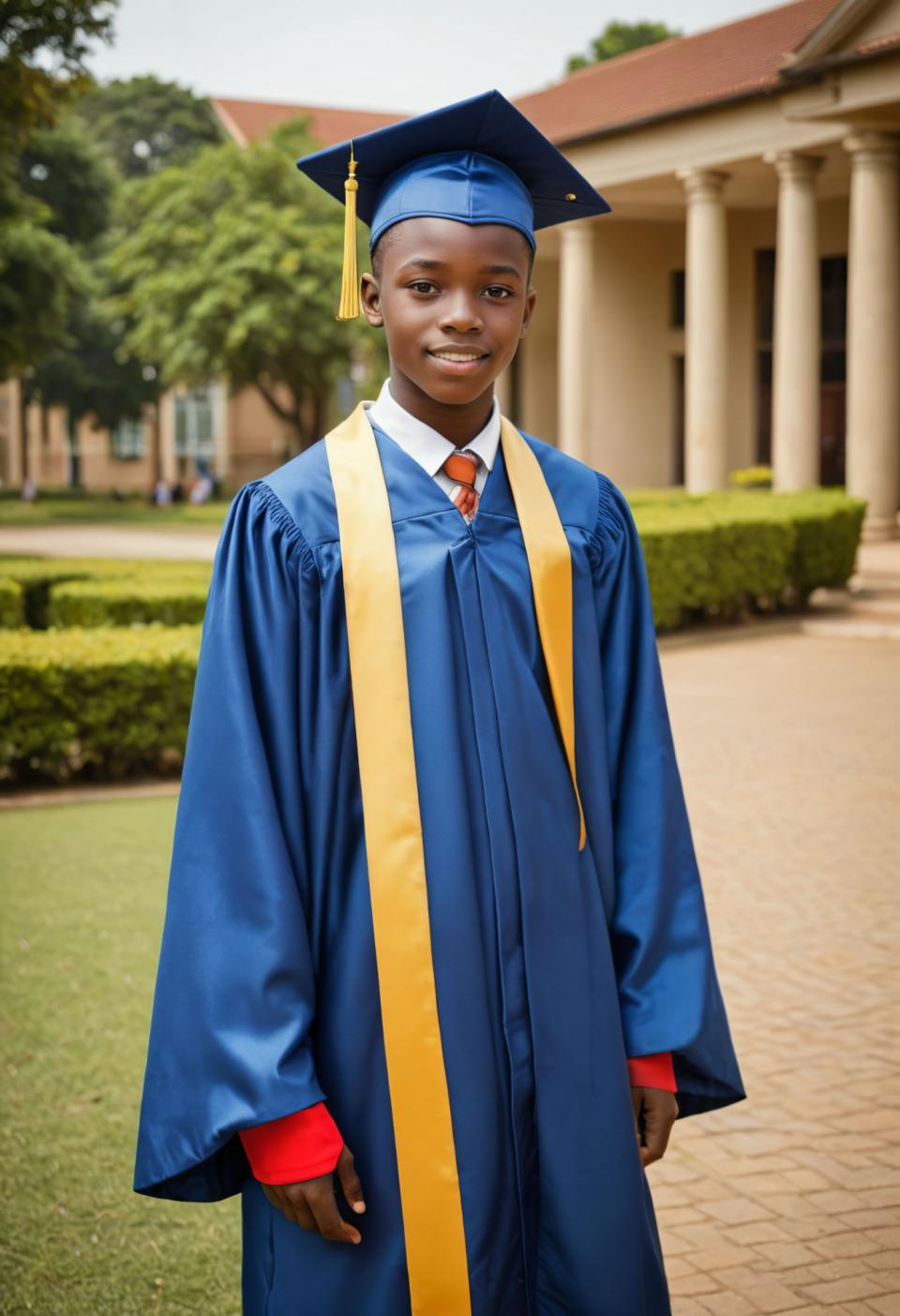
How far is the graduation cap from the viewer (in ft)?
7.20

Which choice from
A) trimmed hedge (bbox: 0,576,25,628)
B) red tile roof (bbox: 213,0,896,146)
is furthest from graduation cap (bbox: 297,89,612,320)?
red tile roof (bbox: 213,0,896,146)

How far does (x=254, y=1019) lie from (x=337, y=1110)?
23 cm

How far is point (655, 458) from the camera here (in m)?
34.7

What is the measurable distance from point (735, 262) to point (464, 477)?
107 feet

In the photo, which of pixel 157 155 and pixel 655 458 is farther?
pixel 157 155

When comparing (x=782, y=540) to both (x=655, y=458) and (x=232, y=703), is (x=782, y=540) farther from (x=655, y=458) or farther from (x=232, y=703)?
(x=655, y=458)

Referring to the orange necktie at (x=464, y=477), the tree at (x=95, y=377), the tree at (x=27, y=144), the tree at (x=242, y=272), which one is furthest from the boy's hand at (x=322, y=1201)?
the tree at (x=95, y=377)

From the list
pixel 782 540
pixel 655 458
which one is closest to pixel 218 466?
pixel 655 458

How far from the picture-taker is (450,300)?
7.10 feet

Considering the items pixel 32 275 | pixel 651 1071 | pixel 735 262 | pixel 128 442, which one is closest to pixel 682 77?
pixel 735 262

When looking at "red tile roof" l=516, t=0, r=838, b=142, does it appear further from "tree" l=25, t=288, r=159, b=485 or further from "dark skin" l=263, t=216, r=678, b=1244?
"dark skin" l=263, t=216, r=678, b=1244

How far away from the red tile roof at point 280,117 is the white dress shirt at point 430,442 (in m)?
46.5

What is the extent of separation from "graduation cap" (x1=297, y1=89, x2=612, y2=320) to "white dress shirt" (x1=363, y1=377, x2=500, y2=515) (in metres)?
0.23

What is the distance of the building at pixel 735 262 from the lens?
22297 millimetres
